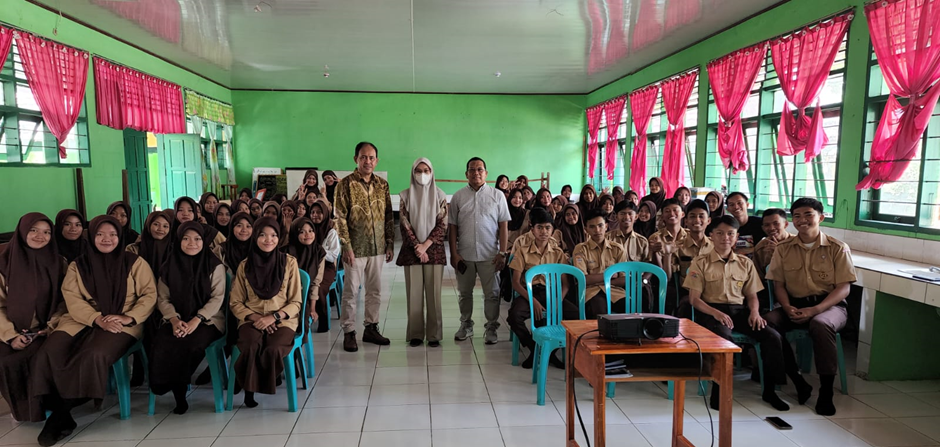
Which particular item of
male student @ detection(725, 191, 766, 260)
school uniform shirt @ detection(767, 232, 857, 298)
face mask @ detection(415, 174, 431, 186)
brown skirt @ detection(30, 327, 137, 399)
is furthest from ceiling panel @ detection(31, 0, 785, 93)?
brown skirt @ detection(30, 327, 137, 399)

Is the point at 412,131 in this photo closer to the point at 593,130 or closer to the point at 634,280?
the point at 593,130

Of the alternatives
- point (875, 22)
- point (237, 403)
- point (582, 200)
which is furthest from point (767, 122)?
point (237, 403)

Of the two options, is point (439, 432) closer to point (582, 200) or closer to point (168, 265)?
point (168, 265)

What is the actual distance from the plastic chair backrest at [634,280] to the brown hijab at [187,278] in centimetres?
232

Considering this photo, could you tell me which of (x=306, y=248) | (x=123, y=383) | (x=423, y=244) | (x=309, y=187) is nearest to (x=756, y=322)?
(x=423, y=244)

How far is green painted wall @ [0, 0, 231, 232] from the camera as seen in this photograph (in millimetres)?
4606

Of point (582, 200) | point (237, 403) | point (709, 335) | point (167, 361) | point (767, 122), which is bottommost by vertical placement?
point (237, 403)

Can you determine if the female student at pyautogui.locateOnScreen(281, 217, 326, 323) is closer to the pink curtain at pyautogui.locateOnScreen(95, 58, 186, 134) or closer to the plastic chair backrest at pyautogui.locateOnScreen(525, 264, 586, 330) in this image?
the plastic chair backrest at pyautogui.locateOnScreen(525, 264, 586, 330)

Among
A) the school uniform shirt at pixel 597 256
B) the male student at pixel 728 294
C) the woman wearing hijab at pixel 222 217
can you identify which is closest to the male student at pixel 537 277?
the school uniform shirt at pixel 597 256

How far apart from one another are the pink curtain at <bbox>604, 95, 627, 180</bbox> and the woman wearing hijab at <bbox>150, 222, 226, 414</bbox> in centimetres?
762

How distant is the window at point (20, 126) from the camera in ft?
15.3

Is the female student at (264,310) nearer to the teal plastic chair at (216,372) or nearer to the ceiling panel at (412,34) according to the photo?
the teal plastic chair at (216,372)

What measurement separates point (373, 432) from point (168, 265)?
59.6 inches

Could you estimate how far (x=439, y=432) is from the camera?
2.54 metres
